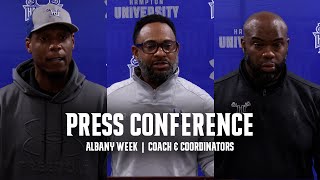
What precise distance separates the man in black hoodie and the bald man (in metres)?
0.83

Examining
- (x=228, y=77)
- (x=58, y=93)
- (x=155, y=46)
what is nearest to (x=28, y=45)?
(x=58, y=93)

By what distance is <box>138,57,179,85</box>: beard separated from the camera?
246 centimetres

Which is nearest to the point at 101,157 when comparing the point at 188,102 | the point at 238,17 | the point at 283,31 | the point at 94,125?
the point at 94,125

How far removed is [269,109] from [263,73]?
0.23 meters

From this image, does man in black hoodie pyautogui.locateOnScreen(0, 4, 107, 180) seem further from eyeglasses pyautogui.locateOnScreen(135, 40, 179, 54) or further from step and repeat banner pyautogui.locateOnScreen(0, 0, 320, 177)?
eyeglasses pyautogui.locateOnScreen(135, 40, 179, 54)

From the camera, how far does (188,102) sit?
97.7 inches

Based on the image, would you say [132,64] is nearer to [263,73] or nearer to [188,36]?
[188,36]

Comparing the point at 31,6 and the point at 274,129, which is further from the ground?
the point at 31,6

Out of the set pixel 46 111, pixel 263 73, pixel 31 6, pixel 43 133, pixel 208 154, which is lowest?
pixel 208 154

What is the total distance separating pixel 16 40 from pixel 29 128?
1.83 ft

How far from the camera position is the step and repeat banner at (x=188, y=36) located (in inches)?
96.8

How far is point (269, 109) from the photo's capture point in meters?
2.49

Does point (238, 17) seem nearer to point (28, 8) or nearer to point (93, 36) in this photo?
point (93, 36)

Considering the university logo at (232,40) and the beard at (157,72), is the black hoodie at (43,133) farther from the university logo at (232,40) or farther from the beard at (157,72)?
the university logo at (232,40)
